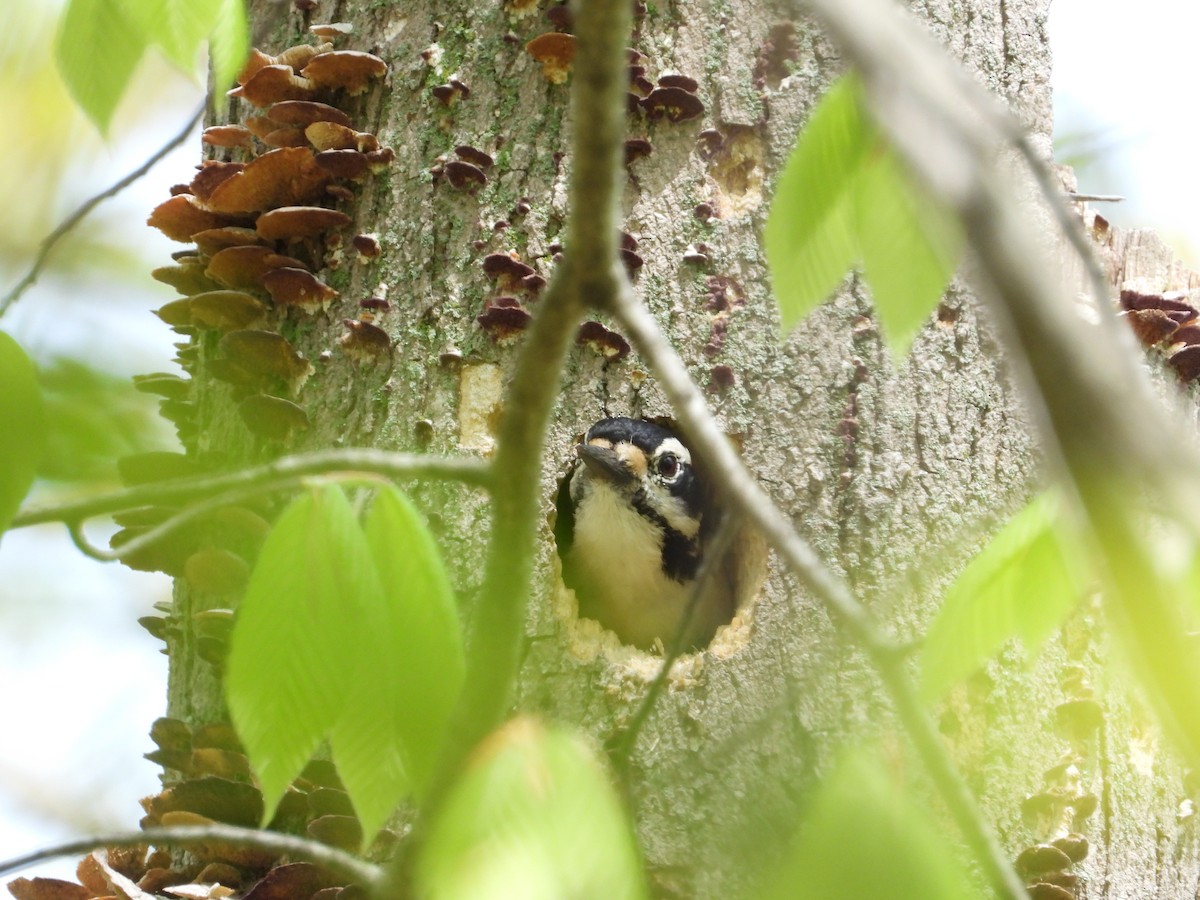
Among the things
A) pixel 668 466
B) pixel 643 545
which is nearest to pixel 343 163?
pixel 668 466

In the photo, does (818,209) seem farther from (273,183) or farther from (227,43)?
(273,183)

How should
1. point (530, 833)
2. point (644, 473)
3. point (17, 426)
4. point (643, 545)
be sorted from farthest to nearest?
point (643, 545), point (644, 473), point (17, 426), point (530, 833)

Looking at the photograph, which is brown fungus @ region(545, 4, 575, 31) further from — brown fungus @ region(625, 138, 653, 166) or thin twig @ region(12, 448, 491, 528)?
thin twig @ region(12, 448, 491, 528)

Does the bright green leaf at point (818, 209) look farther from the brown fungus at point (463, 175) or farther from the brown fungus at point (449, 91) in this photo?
the brown fungus at point (449, 91)

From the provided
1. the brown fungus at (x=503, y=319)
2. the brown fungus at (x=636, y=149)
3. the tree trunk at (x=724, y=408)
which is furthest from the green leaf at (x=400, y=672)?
the brown fungus at (x=636, y=149)

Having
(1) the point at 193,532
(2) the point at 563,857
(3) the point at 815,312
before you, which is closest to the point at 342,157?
(1) the point at 193,532

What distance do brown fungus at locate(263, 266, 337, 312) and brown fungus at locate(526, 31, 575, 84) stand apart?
0.79 metres

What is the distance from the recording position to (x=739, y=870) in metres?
1.55

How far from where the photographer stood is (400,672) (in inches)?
55.9

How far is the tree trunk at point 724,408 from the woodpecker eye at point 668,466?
0.93 m

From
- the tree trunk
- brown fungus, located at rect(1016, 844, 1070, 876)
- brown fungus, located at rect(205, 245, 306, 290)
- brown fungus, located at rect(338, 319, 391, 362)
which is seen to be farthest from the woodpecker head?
brown fungus, located at rect(1016, 844, 1070, 876)

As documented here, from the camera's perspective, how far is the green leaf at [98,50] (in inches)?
60.6

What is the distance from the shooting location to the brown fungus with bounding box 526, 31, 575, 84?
2928 millimetres

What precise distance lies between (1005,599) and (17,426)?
46.4 inches
